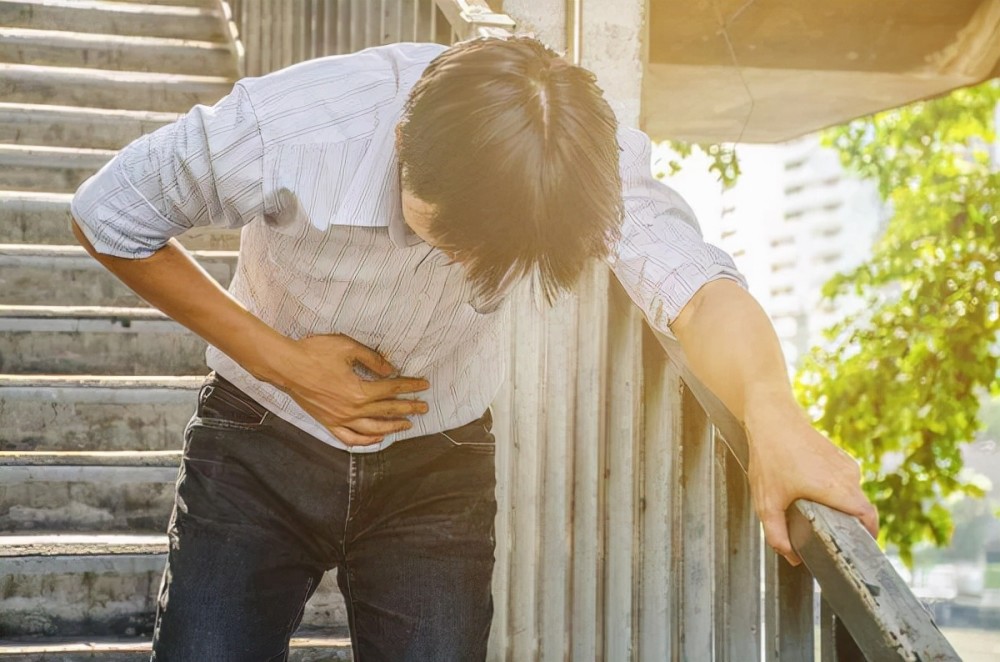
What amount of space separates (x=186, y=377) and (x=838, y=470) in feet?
8.52

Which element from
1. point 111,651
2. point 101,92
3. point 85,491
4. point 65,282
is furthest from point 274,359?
point 101,92

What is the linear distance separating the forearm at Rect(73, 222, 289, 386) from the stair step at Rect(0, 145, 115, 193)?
2844 millimetres

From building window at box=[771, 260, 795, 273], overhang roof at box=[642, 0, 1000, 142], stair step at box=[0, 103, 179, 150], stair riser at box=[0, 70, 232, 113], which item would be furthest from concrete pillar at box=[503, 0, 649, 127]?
building window at box=[771, 260, 795, 273]

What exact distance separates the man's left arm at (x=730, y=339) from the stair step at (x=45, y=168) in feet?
10.6

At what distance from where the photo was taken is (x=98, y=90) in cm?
498

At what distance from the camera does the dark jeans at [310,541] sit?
158 centimetres

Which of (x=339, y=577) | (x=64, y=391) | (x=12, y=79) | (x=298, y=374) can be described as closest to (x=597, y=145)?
(x=298, y=374)

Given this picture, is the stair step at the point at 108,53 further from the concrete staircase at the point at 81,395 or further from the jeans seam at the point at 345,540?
the jeans seam at the point at 345,540

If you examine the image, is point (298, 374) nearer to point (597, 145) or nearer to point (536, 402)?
point (597, 145)

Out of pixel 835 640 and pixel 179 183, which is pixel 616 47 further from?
pixel 835 640

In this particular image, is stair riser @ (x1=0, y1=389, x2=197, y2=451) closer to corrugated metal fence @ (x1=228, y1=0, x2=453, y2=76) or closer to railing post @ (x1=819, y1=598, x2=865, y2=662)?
corrugated metal fence @ (x1=228, y1=0, x2=453, y2=76)

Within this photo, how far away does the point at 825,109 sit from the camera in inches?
254

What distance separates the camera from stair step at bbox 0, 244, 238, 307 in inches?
144

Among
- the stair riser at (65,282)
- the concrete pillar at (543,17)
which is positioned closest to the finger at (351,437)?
the concrete pillar at (543,17)
